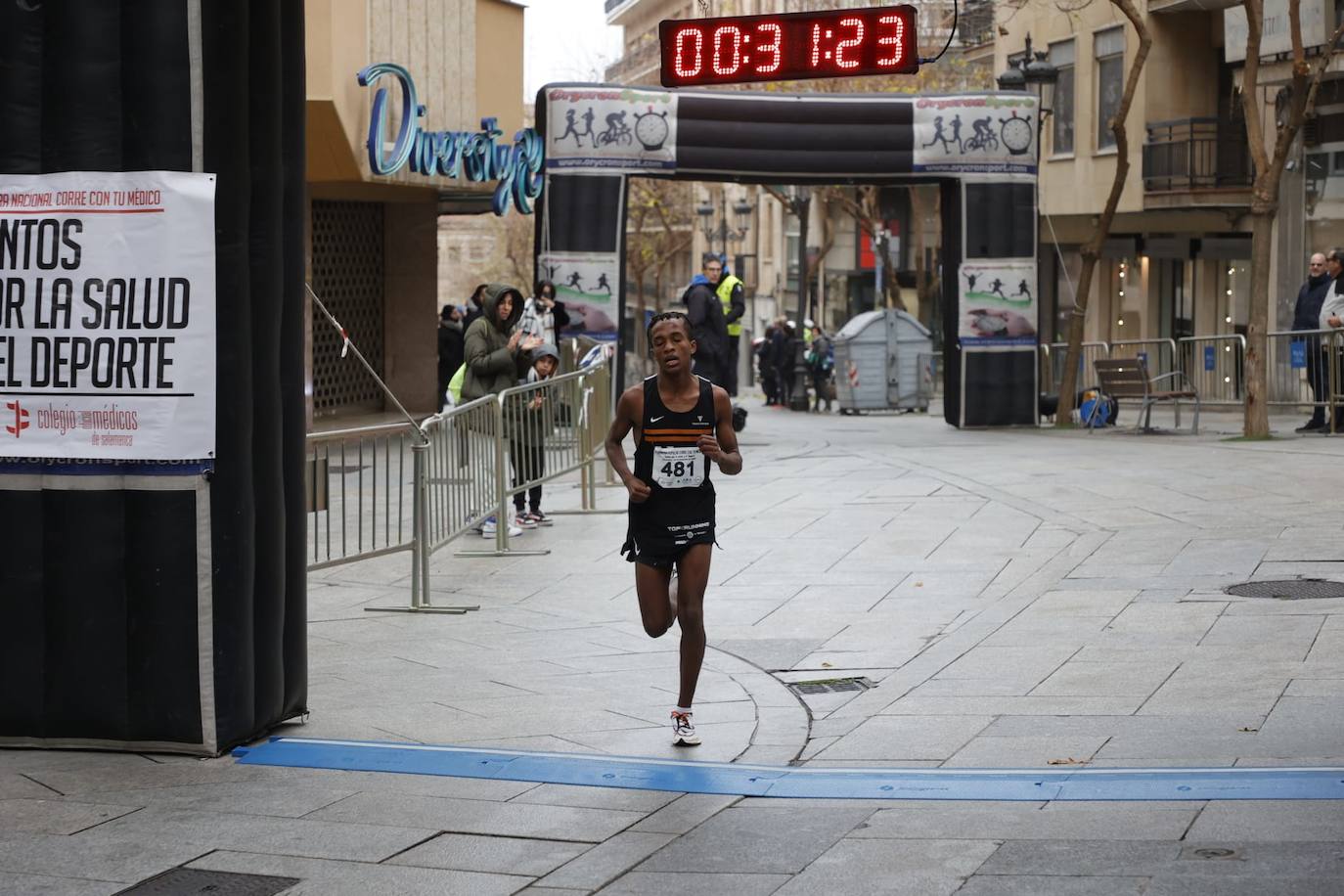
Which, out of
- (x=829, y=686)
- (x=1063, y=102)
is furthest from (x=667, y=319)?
(x=1063, y=102)

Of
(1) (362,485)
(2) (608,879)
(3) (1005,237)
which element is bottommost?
(2) (608,879)

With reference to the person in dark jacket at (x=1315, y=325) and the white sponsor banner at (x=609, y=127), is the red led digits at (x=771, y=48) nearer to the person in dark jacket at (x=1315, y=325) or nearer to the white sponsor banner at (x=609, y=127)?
the person in dark jacket at (x=1315, y=325)

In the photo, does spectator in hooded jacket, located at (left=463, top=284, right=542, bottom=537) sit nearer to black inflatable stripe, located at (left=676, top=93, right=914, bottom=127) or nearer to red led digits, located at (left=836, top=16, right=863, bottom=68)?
red led digits, located at (left=836, top=16, right=863, bottom=68)

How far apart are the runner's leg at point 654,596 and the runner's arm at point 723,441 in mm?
494

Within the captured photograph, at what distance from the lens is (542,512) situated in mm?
14891

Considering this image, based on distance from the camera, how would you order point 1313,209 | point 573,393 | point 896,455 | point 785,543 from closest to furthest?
point 785,543 < point 573,393 < point 896,455 < point 1313,209

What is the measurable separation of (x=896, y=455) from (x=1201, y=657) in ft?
35.8

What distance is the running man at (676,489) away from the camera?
755cm

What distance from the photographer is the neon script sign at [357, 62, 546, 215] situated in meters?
21.3

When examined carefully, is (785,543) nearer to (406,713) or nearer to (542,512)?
(542,512)

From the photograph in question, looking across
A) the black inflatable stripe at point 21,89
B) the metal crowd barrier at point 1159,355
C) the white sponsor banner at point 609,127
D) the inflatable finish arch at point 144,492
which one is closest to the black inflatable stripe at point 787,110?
the white sponsor banner at point 609,127

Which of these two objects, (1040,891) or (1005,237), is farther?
(1005,237)

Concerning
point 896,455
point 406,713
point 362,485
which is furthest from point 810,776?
point 896,455

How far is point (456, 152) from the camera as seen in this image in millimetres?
22969
